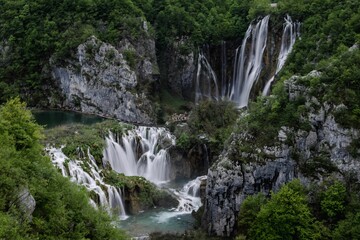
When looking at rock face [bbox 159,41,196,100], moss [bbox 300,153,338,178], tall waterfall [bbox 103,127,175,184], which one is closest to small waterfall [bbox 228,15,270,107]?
rock face [bbox 159,41,196,100]

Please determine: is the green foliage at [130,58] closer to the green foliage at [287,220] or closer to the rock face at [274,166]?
the rock face at [274,166]

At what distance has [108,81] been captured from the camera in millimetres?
54844

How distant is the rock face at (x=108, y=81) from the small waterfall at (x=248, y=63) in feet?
32.6

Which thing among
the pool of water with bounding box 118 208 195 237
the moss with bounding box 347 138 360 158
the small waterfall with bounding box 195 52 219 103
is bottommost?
the pool of water with bounding box 118 208 195 237

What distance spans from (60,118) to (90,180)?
64.7 ft

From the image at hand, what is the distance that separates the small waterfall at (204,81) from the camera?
58.6 metres

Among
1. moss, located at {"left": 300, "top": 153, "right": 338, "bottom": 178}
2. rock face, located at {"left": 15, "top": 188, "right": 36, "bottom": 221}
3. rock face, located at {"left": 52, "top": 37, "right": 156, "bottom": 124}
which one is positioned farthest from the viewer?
rock face, located at {"left": 52, "top": 37, "right": 156, "bottom": 124}

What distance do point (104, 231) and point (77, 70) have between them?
119ft

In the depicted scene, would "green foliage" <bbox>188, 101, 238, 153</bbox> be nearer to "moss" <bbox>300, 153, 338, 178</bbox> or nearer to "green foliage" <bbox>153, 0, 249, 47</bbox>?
"moss" <bbox>300, 153, 338, 178</bbox>

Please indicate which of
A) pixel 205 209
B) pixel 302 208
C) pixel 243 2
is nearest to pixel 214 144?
pixel 205 209

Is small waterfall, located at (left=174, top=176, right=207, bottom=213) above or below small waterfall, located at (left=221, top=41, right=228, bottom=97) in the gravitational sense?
below

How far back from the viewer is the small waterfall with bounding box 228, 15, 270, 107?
5297 centimetres

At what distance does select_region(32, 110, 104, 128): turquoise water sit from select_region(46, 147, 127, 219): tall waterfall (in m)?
14.7

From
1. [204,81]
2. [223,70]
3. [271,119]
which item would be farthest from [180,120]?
[271,119]
